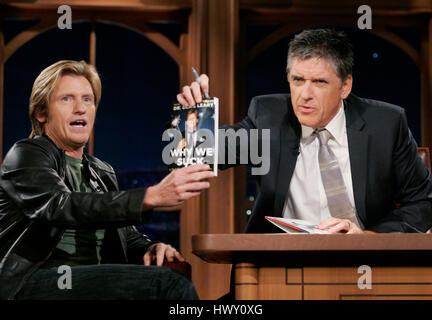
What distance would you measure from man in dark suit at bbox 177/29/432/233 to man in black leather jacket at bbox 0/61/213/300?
580mm

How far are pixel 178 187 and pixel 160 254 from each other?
0.47 m

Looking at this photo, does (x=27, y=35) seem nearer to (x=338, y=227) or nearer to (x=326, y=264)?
(x=338, y=227)

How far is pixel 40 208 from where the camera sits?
189cm

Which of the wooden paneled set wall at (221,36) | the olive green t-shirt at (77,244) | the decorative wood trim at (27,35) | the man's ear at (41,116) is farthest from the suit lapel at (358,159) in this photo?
the decorative wood trim at (27,35)

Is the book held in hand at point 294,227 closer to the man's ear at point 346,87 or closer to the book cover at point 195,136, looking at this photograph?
the book cover at point 195,136

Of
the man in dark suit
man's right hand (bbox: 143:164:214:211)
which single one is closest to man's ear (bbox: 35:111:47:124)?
man's right hand (bbox: 143:164:214:211)

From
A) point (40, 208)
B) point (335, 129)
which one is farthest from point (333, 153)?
point (40, 208)

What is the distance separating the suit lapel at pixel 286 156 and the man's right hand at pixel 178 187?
0.70 metres

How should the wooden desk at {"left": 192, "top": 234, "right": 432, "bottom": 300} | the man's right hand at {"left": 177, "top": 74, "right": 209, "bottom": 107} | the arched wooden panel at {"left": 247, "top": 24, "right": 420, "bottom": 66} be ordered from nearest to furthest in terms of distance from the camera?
1. the wooden desk at {"left": 192, "top": 234, "right": 432, "bottom": 300}
2. the man's right hand at {"left": 177, "top": 74, "right": 209, "bottom": 107}
3. the arched wooden panel at {"left": 247, "top": 24, "right": 420, "bottom": 66}

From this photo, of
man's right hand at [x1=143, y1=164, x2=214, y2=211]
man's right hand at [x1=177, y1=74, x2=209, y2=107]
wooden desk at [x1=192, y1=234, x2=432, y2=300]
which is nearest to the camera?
wooden desk at [x1=192, y1=234, x2=432, y2=300]

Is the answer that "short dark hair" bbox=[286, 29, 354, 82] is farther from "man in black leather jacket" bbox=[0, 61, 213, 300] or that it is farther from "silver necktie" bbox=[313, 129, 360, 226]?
"man in black leather jacket" bbox=[0, 61, 213, 300]

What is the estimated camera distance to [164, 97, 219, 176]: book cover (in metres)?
1.88
